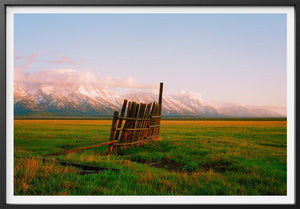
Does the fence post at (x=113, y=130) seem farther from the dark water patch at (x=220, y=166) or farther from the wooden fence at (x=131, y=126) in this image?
the dark water patch at (x=220, y=166)

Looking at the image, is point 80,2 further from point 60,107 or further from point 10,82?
point 60,107

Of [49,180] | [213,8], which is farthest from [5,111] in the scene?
[213,8]

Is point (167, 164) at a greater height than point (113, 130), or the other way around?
point (113, 130)

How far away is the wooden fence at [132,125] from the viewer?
7.21 m

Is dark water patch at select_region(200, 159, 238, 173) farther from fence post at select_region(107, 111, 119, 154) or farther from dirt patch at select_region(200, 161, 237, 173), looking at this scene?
fence post at select_region(107, 111, 119, 154)

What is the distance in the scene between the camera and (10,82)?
3.84 metres

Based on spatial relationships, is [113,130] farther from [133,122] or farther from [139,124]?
[139,124]

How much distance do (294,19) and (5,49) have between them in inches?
187

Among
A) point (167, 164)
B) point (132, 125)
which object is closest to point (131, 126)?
point (132, 125)

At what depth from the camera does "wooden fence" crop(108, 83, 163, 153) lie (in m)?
7.21

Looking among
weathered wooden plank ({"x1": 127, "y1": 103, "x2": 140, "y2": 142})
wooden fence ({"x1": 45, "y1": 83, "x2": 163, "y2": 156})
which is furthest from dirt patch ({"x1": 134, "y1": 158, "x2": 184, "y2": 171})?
weathered wooden plank ({"x1": 127, "y1": 103, "x2": 140, "y2": 142})

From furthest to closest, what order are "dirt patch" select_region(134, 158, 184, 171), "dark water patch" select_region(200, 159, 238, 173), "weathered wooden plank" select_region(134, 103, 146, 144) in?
"weathered wooden plank" select_region(134, 103, 146, 144) → "dirt patch" select_region(134, 158, 184, 171) → "dark water patch" select_region(200, 159, 238, 173)

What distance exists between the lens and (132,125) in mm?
7949

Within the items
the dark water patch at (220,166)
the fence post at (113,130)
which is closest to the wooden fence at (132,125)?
the fence post at (113,130)
